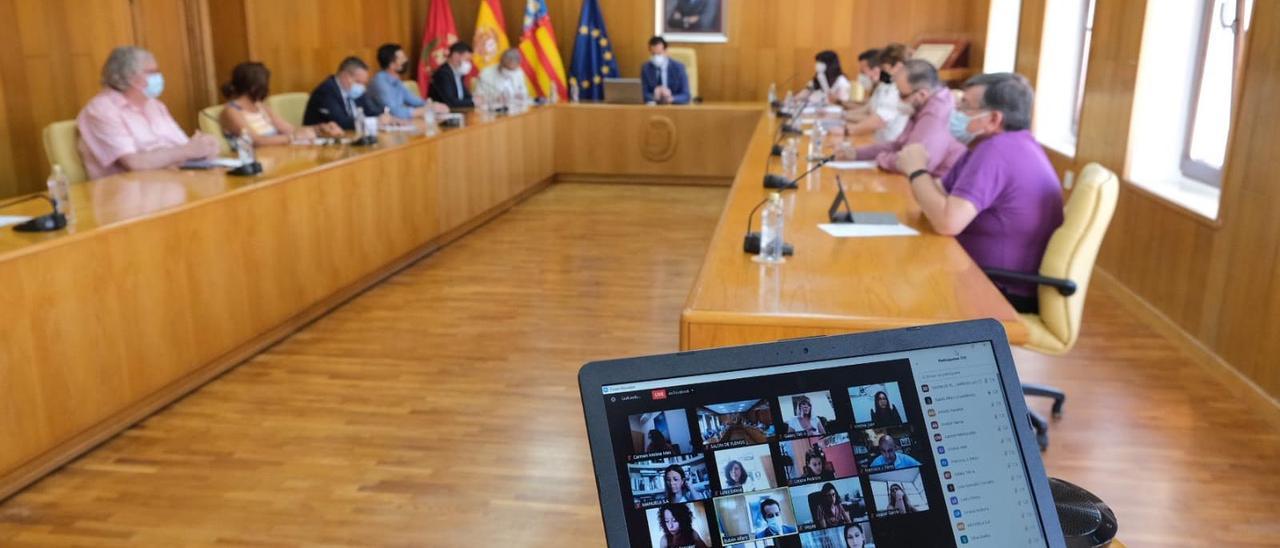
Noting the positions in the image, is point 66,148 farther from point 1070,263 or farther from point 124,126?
point 1070,263

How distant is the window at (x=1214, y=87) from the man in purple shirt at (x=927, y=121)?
116 cm

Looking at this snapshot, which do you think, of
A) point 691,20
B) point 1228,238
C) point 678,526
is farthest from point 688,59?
point 678,526

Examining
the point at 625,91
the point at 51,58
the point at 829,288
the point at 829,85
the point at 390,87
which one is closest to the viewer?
the point at 829,288

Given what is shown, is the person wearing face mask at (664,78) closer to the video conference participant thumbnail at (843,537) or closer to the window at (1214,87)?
the window at (1214,87)

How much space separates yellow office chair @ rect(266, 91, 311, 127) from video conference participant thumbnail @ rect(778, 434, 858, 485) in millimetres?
6027

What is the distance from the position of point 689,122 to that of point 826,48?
213 cm

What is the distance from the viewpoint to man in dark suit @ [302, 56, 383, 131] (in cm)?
640

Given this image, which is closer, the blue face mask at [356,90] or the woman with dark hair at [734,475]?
the woman with dark hair at [734,475]

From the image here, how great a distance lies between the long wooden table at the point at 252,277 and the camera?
7.90 ft

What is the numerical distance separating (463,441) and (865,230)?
4.80 feet

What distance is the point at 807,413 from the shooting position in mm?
889

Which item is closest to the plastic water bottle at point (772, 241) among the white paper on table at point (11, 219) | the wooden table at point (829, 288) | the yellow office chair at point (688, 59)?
the wooden table at point (829, 288)

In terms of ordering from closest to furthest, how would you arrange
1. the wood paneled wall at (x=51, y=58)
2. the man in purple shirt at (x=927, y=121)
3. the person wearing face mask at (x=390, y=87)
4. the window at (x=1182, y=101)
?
1. the man in purple shirt at (x=927, y=121)
2. the window at (x=1182, y=101)
3. the wood paneled wall at (x=51, y=58)
4. the person wearing face mask at (x=390, y=87)

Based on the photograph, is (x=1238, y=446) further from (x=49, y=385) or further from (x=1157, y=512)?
(x=49, y=385)
